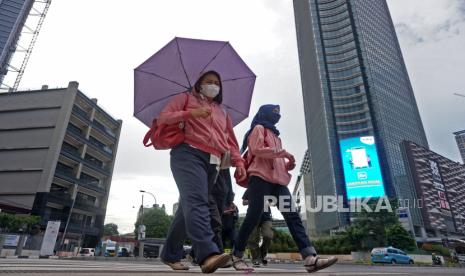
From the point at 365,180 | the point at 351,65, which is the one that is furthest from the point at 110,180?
the point at 351,65

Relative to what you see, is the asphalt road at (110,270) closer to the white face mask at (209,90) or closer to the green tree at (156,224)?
the white face mask at (209,90)

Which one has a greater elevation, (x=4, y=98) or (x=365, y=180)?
(x=4, y=98)

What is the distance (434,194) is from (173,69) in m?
89.3

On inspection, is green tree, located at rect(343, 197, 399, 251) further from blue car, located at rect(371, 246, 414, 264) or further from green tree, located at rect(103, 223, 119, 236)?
green tree, located at rect(103, 223, 119, 236)

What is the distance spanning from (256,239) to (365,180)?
45491 millimetres

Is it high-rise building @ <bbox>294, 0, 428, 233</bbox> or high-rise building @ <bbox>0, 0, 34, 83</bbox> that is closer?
high-rise building @ <bbox>294, 0, 428, 233</bbox>

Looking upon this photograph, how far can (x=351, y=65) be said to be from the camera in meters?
87.9

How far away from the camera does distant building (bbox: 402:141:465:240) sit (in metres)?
72.2

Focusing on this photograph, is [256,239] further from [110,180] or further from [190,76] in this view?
[110,180]

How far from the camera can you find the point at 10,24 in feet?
276

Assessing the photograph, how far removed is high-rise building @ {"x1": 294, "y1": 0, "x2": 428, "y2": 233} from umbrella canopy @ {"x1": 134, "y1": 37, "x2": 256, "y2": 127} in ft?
227

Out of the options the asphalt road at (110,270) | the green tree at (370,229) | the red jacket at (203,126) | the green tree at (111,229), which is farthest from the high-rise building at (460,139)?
the red jacket at (203,126)

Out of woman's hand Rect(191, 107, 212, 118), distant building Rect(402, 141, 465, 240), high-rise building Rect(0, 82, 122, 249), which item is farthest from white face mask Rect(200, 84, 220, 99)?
distant building Rect(402, 141, 465, 240)

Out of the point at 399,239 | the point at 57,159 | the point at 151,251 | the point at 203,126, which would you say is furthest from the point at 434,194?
the point at 203,126
